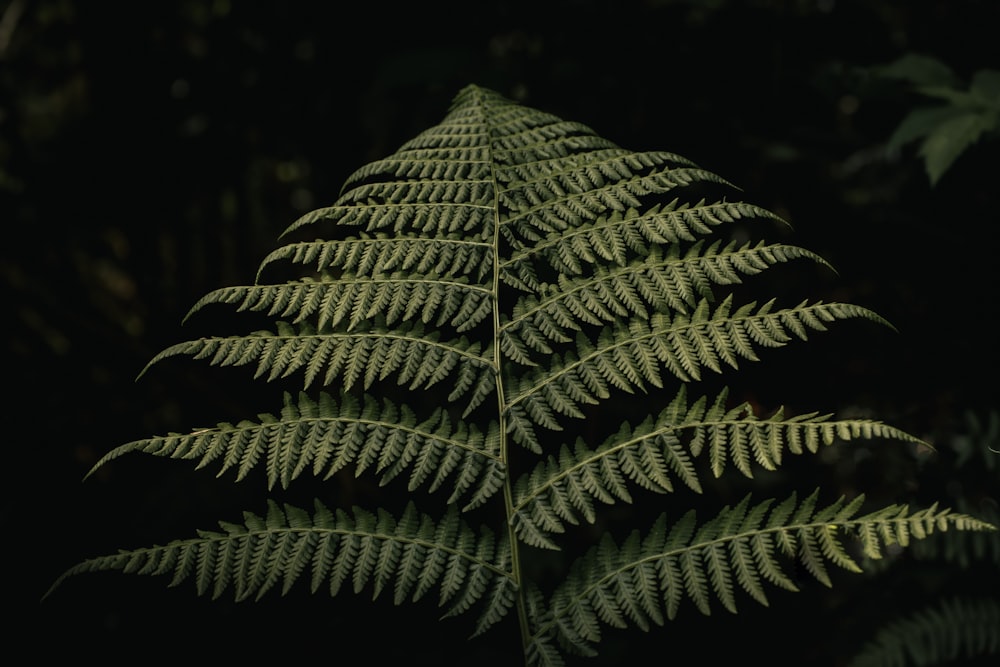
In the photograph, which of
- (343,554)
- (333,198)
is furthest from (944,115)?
(333,198)

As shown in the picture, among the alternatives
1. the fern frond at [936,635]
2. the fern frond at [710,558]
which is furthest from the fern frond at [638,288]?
the fern frond at [936,635]

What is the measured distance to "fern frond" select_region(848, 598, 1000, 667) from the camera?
1910 millimetres

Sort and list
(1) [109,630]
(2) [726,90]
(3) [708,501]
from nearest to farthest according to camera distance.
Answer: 1. (1) [109,630]
2. (3) [708,501]
3. (2) [726,90]

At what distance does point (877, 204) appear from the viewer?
3557mm

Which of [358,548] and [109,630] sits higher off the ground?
[358,548]

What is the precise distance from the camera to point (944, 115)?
2.30m

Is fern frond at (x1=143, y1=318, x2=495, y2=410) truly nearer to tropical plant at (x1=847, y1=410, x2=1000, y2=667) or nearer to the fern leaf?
the fern leaf

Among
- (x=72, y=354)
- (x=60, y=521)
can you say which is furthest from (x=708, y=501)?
(x=72, y=354)

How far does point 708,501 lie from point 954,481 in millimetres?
1032

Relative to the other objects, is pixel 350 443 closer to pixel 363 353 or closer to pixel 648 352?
pixel 363 353

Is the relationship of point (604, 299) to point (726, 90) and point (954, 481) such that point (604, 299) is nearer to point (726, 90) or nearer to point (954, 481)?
point (954, 481)

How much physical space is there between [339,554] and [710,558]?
62 centimetres

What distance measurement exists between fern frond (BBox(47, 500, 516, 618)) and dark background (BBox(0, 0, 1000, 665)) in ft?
4.41

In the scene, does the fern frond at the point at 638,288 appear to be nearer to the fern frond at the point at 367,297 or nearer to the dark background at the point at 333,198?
the fern frond at the point at 367,297
